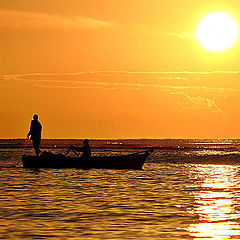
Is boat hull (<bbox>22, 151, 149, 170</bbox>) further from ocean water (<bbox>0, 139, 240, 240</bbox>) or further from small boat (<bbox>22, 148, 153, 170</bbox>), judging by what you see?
ocean water (<bbox>0, 139, 240, 240</bbox>)

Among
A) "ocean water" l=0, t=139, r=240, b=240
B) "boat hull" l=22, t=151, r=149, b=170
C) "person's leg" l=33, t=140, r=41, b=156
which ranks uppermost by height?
"person's leg" l=33, t=140, r=41, b=156

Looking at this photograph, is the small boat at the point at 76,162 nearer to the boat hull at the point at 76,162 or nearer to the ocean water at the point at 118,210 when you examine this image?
the boat hull at the point at 76,162

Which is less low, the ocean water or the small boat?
the small boat

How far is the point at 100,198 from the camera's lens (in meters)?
20.4

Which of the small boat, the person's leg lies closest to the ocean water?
the small boat

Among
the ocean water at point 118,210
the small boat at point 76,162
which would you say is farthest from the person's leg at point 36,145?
the ocean water at point 118,210

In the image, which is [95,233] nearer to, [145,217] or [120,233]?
[120,233]

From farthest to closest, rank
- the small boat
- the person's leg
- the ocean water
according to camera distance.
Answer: the person's leg
the small boat
the ocean water

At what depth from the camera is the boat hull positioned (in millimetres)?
37375

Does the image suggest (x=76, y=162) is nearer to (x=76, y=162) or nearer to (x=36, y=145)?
(x=76, y=162)

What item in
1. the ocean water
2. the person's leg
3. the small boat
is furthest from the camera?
the person's leg

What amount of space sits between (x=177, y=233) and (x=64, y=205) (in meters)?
5.53

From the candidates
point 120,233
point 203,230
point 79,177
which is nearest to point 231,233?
point 203,230

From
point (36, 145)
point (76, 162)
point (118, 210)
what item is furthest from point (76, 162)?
point (118, 210)
